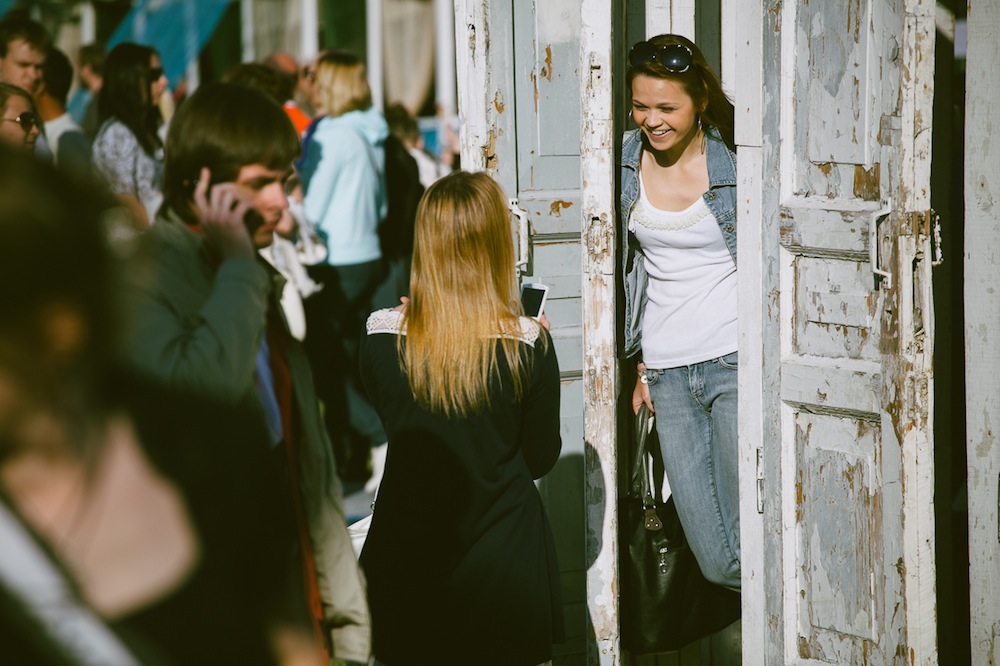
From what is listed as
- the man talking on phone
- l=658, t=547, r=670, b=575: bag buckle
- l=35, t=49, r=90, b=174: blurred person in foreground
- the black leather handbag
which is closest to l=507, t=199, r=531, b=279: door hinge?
the black leather handbag

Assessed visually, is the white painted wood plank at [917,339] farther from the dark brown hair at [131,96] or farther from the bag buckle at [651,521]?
the dark brown hair at [131,96]

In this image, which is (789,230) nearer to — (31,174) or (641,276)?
(641,276)

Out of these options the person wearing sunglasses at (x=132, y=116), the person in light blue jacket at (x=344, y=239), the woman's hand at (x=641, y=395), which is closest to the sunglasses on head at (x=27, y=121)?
the person wearing sunglasses at (x=132, y=116)

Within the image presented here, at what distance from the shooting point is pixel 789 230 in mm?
3514

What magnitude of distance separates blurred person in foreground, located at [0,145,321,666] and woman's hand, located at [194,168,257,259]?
55 centimetres

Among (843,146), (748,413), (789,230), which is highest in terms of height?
(843,146)

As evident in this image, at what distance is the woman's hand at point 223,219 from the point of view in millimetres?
2002

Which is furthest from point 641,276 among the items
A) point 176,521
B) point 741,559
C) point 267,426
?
point 176,521

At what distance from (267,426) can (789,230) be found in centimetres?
204

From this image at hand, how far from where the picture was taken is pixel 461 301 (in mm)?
3057

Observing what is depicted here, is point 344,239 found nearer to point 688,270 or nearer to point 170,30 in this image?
point 688,270

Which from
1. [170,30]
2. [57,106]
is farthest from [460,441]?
[170,30]

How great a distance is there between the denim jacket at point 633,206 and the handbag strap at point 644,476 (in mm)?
218

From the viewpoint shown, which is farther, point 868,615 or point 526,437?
point 868,615
